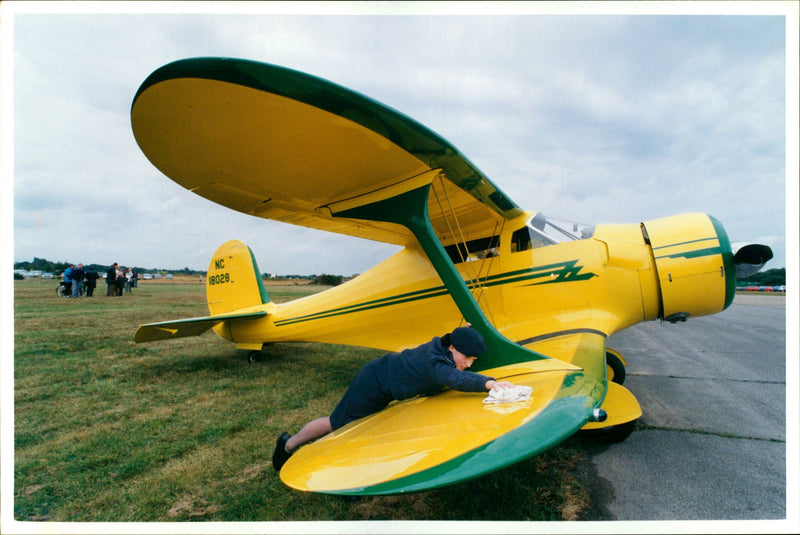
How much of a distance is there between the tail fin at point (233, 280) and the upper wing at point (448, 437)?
3.89m

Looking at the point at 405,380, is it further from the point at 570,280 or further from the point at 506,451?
the point at 570,280

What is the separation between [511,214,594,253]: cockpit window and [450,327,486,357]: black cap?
4.65ft

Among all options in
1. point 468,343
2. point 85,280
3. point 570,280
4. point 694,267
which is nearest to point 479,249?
point 570,280

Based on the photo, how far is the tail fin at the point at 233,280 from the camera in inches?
210

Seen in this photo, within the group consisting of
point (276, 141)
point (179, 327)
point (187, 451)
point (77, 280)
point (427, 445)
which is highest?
point (276, 141)

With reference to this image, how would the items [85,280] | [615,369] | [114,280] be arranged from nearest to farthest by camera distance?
[615,369], [85,280], [114,280]

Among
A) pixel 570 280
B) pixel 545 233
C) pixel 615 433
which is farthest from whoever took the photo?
pixel 545 233

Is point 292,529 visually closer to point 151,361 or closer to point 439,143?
point 439,143

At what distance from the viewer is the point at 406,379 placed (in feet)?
6.54

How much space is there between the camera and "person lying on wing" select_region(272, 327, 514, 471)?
191 centimetres

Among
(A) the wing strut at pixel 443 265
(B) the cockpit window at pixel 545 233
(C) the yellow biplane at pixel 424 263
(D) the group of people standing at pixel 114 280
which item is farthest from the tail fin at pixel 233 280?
(D) the group of people standing at pixel 114 280

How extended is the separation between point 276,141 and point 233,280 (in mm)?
4229

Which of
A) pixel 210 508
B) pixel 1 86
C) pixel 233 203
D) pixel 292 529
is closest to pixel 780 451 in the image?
pixel 292 529

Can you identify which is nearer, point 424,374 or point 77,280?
point 424,374
